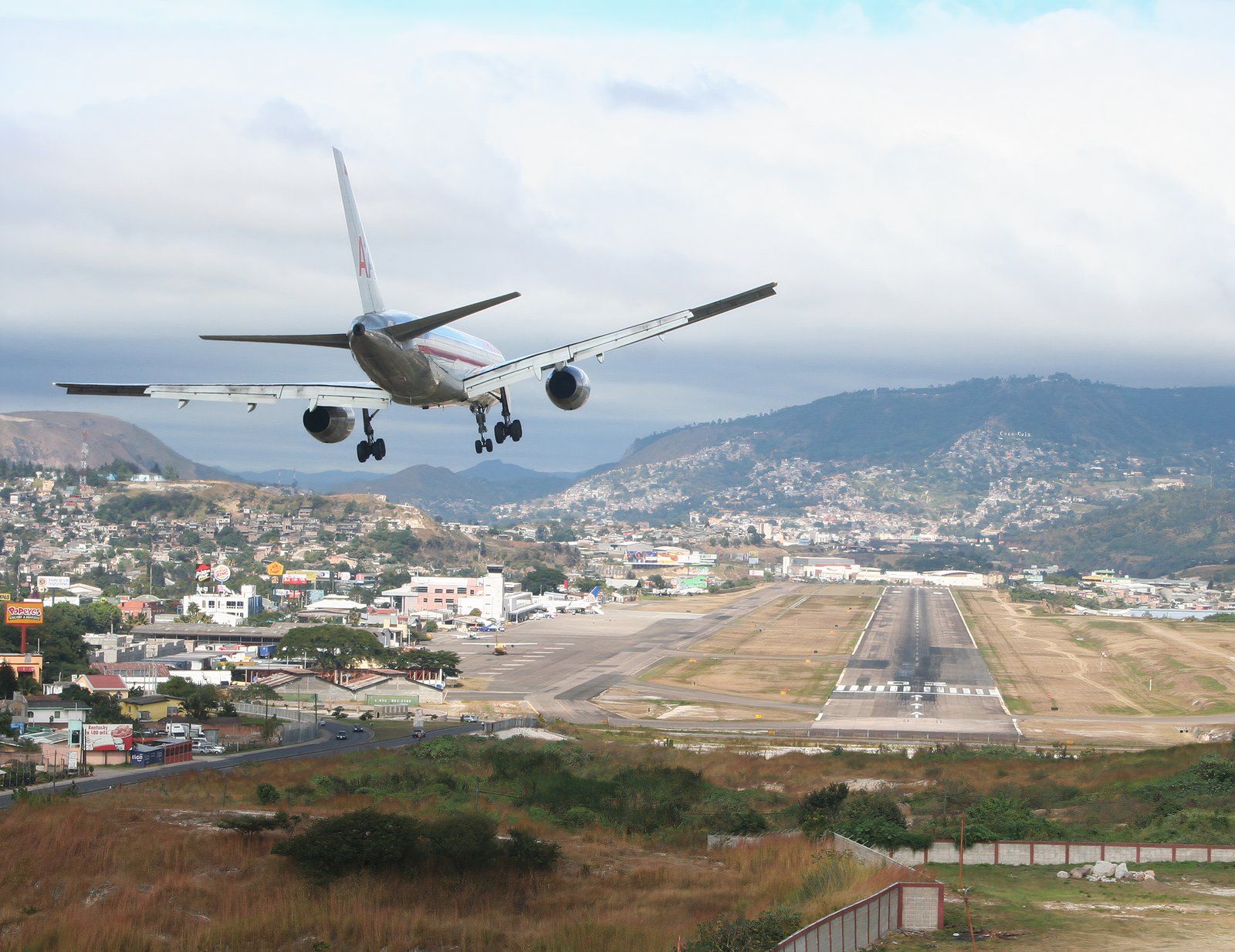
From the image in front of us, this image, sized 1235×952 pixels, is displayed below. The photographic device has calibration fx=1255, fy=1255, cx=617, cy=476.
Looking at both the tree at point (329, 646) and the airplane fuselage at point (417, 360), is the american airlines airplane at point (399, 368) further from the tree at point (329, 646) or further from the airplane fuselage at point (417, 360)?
the tree at point (329, 646)

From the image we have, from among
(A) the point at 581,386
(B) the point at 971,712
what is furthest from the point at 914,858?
(B) the point at 971,712

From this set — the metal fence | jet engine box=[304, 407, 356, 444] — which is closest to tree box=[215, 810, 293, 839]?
jet engine box=[304, 407, 356, 444]

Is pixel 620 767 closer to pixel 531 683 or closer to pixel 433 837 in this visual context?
pixel 433 837

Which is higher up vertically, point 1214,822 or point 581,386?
point 581,386

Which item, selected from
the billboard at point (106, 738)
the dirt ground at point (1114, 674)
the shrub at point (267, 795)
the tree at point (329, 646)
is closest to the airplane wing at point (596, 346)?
the shrub at point (267, 795)

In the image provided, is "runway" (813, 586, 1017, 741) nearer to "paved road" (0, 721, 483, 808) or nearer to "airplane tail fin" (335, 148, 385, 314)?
"paved road" (0, 721, 483, 808)
